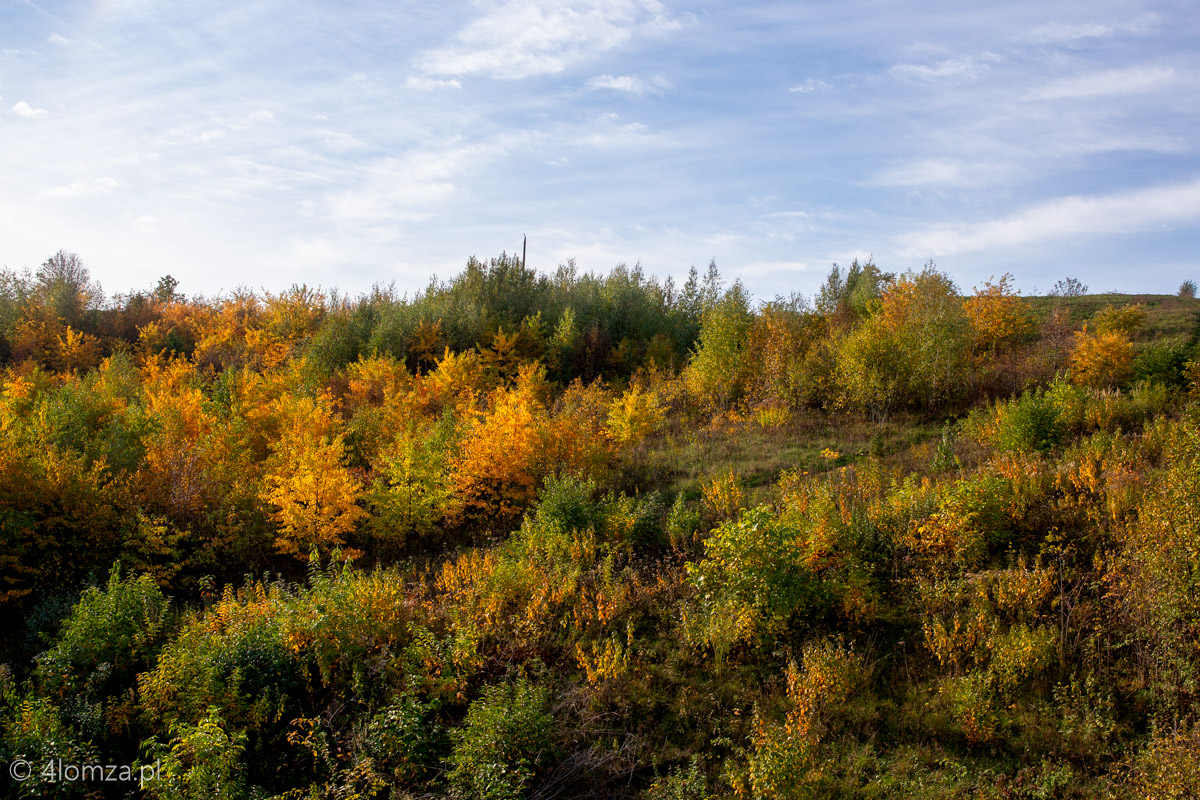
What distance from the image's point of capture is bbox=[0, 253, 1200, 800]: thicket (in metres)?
6.83

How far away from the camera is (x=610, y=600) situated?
9461 mm

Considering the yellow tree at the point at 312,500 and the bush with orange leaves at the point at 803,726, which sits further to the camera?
the yellow tree at the point at 312,500

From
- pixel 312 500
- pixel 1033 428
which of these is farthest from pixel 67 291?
Result: pixel 1033 428

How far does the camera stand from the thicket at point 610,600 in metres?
6.83

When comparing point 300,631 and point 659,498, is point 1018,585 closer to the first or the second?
point 659,498

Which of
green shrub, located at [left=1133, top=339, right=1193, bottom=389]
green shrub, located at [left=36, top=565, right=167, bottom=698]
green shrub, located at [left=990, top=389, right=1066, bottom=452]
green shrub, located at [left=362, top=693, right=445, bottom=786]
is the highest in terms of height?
green shrub, located at [left=1133, top=339, right=1193, bottom=389]

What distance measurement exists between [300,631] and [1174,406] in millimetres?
19823

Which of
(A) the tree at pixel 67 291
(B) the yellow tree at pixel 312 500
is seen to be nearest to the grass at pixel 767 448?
(B) the yellow tree at pixel 312 500

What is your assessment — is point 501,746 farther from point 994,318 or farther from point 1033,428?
point 994,318

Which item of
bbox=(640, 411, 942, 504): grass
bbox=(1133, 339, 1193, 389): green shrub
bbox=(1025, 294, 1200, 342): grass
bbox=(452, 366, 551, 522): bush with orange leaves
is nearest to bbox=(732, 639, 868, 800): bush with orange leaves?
bbox=(640, 411, 942, 504): grass

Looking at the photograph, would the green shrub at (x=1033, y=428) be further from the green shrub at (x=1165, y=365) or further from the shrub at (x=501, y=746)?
the shrub at (x=501, y=746)

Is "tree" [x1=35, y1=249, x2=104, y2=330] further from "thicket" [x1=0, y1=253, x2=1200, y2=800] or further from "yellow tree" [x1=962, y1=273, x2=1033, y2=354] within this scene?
"yellow tree" [x1=962, y1=273, x2=1033, y2=354]

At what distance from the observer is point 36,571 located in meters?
10.7

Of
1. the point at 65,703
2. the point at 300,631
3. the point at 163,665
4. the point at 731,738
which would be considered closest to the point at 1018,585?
the point at 731,738
